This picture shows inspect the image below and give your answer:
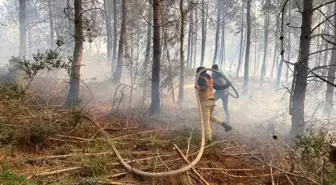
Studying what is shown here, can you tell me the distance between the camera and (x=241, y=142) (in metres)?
7.26

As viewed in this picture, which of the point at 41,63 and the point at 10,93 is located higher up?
the point at 41,63

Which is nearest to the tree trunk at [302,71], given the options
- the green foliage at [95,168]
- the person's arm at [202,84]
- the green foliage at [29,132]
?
the person's arm at [202,84]

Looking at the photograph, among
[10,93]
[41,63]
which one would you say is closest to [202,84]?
[41,63]

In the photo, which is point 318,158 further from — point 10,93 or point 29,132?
point 10,93

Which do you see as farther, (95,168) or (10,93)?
Result: (10,93)

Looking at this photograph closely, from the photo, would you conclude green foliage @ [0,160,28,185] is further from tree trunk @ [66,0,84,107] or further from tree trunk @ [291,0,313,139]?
tree trunk @ [66,0,84,107]

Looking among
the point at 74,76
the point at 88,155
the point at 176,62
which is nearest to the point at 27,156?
the point at 88,155

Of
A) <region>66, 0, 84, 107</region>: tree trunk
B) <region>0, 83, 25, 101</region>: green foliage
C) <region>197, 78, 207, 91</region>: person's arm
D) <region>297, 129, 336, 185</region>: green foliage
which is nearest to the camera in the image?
<region>297, 129, 336, 185</region>: green foliage

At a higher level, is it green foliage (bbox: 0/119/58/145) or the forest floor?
green foliage (bbox: 0/119/58/145)

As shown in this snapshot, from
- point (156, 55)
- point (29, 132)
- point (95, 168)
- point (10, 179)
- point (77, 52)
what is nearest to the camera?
point (10, 179)

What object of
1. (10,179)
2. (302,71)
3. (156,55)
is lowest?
(10,179)

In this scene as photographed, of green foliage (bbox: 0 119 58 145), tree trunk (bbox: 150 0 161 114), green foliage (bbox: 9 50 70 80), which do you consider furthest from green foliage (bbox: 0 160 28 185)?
tree trunk (bbox: 150 0 161 114)

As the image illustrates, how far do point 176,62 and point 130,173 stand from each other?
13269 millimetres

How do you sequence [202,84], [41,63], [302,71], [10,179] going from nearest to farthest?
[10,179] → [41,63] → [202,84] → [302,71]
